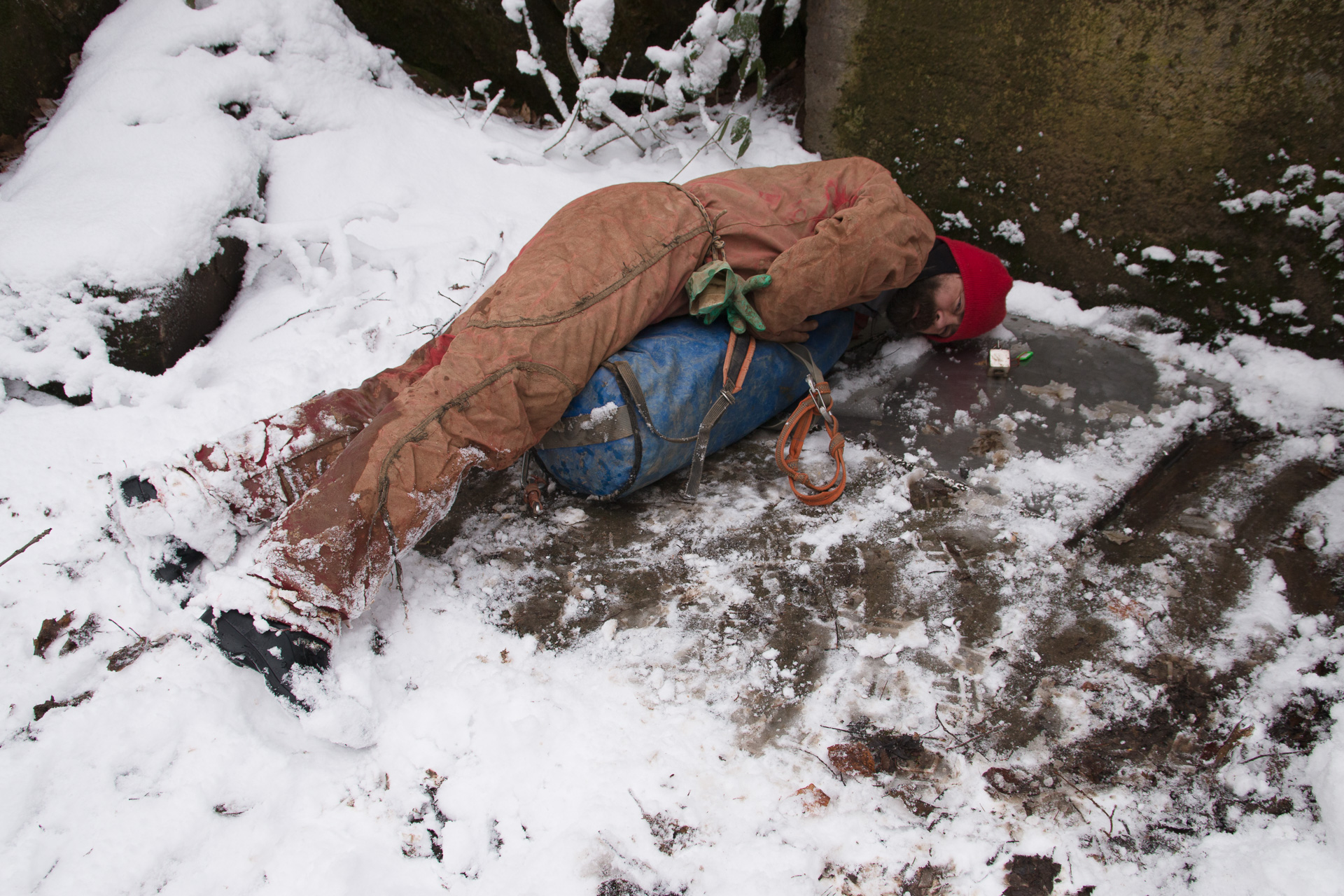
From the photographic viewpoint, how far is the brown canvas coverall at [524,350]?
5.36 feet

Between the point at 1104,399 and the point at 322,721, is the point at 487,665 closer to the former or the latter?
the point at 322,721

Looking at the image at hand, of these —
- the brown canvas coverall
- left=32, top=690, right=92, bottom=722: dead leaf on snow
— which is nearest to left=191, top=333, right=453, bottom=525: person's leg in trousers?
the brown canvas coverall

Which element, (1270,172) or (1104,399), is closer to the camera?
(1270,172)

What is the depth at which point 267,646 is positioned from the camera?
154cm

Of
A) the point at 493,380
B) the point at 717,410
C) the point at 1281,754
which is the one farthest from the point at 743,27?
the point at 1281,754

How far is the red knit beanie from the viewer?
2572 mm

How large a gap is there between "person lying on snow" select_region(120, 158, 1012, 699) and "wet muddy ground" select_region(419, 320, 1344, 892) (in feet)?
1.35

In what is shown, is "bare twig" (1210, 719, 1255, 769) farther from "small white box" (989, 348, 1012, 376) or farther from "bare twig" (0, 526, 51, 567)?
"bare twig" (0, 526, 51, 567)

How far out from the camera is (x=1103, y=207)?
2703mm

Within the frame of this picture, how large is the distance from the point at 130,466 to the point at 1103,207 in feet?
11.7

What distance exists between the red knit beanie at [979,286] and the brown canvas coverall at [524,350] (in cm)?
36

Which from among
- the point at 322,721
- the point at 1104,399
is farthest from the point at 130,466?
the point at 1104,399

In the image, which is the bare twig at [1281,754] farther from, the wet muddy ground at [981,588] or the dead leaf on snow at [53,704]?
the dead leaf on snow at [53,704]

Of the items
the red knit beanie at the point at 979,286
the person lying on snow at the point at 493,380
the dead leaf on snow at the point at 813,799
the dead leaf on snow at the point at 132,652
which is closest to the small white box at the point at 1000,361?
the red knit beanie at the point at 979,286
